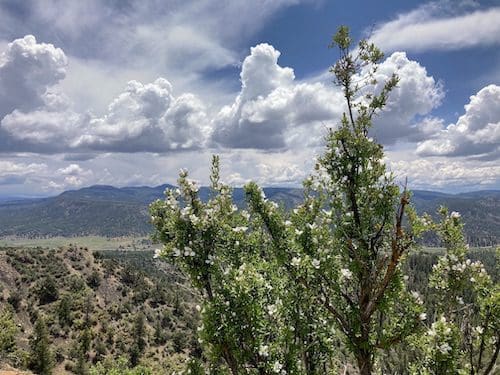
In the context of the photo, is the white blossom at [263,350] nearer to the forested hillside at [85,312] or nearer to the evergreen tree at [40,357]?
the forested hillside at [85,312]

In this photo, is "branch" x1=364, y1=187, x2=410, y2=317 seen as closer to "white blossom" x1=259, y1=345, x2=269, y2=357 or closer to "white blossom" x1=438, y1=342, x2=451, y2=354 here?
"white blossom" x1=438, y1=342, x2=451, y2=354

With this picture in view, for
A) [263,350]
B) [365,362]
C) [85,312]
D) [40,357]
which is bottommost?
[85,312]

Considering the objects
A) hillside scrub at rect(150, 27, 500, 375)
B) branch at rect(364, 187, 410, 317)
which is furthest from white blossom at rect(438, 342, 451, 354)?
branch at rect(364, 187, 410, 317)

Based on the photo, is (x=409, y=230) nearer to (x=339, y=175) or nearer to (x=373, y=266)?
(x=373, y=266)

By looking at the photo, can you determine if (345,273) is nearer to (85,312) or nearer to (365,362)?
(365,362)

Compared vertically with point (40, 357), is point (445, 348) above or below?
above

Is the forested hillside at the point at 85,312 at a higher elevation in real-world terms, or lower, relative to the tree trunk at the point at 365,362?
lower

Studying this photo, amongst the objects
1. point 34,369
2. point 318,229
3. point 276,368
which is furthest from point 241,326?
point 34,369

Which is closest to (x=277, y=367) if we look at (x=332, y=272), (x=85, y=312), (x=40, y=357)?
(x=332, y=272)

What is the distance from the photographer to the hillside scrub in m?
9.68

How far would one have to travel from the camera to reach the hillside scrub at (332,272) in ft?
31.8

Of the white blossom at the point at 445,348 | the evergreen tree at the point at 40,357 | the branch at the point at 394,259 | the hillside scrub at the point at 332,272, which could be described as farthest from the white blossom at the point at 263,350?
the evergreen tree at the point at 40,357

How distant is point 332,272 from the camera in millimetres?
11133

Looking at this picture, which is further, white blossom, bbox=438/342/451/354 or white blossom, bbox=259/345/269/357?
white blossom, bbox=438/342/451/354
